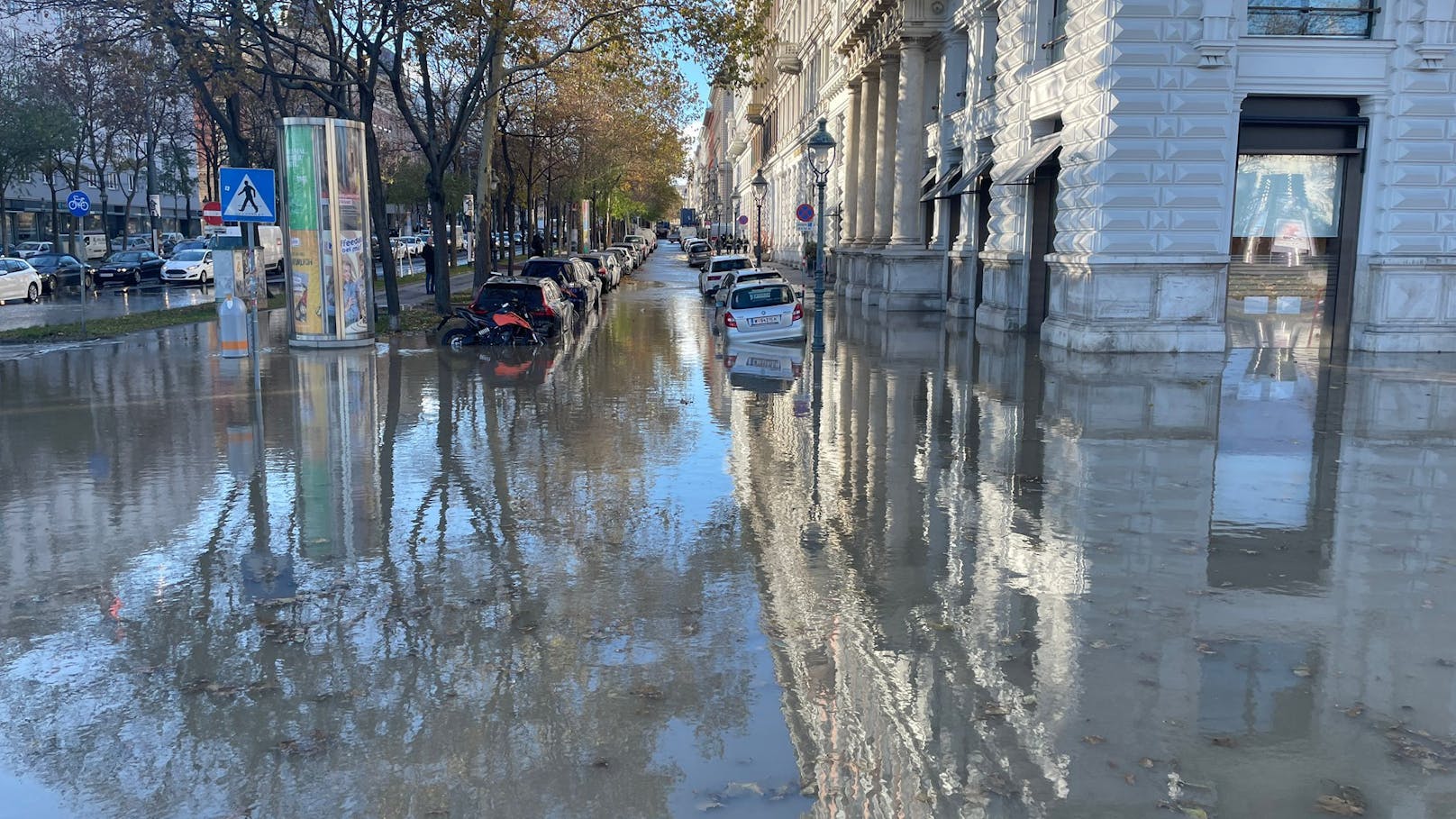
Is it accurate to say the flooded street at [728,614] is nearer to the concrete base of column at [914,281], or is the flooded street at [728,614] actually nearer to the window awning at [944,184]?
the window awning at [944,184]

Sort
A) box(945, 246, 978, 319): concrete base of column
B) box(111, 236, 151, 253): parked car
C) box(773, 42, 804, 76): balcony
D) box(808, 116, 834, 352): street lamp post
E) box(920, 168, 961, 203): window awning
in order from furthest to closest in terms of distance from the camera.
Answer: box(111, 236, 151, 253): parked car, box(773, 42, 804, 76): balcony, box(920, 168, 961, 203): window awning, box(945, 246, 978, 319): concrete base of column, box(808, 116, 834, 352): street lamp post

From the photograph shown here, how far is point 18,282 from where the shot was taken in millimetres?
36969

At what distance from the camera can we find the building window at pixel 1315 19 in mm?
19953

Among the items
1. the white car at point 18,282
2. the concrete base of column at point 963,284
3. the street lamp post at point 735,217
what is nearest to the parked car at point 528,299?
the concrete base of column at point 963,284

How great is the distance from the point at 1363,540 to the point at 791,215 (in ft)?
194

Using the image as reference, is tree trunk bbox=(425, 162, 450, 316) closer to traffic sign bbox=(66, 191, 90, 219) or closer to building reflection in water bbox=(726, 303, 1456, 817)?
traffic sign bbox=(66, 191, 90, 219)

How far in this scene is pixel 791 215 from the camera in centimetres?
6625

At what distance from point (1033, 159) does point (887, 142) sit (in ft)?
43.6

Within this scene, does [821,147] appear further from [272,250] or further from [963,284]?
[272,250]

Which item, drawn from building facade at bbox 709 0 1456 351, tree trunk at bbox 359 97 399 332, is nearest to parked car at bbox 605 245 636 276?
tree trunk at bbox 359 97 399 332

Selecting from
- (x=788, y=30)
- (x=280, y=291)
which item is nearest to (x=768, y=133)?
(x=788, y=30)

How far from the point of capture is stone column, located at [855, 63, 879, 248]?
38.8 m

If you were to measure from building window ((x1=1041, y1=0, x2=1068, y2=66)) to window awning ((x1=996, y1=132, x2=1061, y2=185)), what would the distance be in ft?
5.09

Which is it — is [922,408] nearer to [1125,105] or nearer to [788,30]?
[1125,105]
